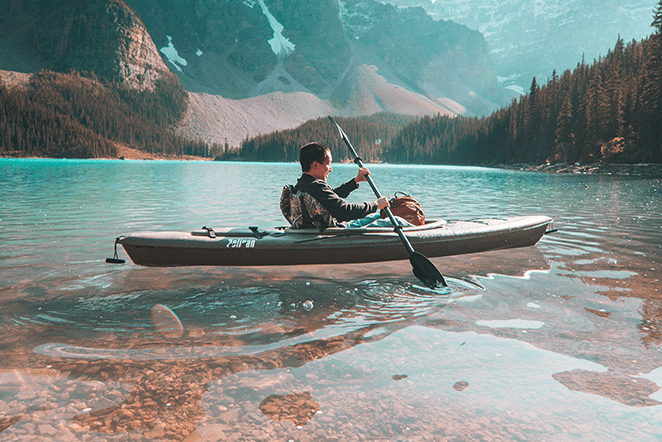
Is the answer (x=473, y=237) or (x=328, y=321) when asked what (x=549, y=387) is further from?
(x=473, y=237)

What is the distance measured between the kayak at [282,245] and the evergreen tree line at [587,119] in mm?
54493

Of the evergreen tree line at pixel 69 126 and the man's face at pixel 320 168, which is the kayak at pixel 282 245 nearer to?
the man's face at pixel 320 168

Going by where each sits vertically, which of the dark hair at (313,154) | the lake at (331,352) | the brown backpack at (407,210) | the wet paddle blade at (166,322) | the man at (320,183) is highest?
the dark hair at (313,154)

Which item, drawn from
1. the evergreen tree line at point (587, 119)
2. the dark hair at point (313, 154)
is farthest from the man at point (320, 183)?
the evergreen tree line at point (587, 119)

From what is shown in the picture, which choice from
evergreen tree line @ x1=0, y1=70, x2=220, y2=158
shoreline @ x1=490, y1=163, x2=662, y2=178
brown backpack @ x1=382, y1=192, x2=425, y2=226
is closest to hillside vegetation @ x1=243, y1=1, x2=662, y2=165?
shoreline @ x1=490, y1=163, x2=662, y2=178

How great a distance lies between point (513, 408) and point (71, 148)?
16578 centimetres

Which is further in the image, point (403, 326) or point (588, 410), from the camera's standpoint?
point (403, 326)

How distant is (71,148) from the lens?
141m

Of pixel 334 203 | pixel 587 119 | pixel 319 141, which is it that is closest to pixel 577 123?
pixel 587 119

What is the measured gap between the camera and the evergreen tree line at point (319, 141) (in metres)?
166

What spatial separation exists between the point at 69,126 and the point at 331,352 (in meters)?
172

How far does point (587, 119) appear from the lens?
62.4 metres

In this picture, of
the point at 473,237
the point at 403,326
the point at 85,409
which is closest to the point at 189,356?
the point at 85,409

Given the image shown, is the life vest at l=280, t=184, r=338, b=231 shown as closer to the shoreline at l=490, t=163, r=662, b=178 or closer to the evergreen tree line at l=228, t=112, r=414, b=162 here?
the shoreline at l=490, t=163, r=662, b=178
